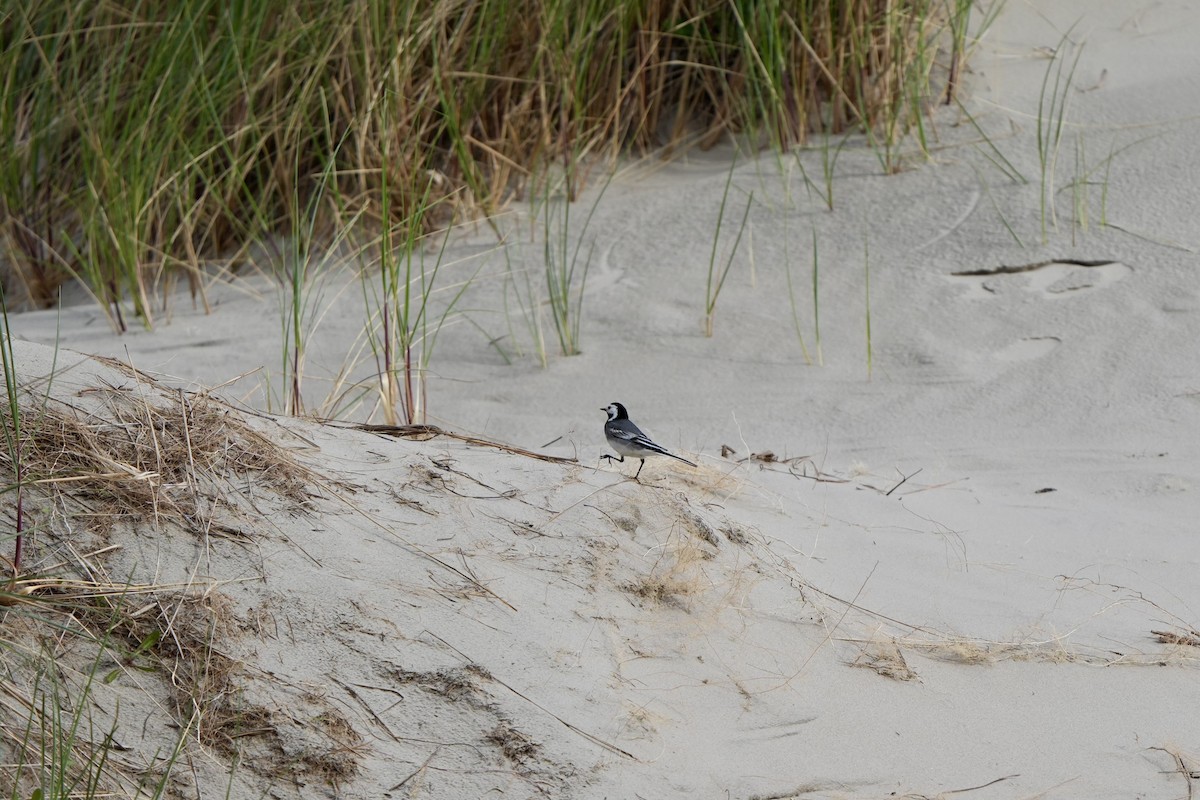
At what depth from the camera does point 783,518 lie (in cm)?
289

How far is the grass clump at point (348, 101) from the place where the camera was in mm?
4840

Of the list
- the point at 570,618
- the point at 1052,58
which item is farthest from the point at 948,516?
the point at 1052,58

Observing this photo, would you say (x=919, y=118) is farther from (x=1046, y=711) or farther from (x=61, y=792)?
(x=61, y=792)

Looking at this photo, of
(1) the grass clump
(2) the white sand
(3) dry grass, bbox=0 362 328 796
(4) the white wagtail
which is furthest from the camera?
(1) the grass clump

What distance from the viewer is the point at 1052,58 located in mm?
4973

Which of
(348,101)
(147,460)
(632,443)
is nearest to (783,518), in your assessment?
(632,443)

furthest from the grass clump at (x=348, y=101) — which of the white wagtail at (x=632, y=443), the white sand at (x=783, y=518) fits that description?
the white wagtail at (x=632, y=443)

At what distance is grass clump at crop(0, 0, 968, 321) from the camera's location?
4840 millimetres

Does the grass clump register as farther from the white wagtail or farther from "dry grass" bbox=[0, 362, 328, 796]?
"dry grass" bbox=[0, 362, 328, 796]

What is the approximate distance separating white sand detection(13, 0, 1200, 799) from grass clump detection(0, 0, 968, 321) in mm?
282

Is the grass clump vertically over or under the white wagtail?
over

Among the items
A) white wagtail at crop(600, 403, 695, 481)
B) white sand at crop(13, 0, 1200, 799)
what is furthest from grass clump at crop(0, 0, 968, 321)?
white wagtail at crop(600, 403, 695, 481)

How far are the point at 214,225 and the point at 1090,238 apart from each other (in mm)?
3337

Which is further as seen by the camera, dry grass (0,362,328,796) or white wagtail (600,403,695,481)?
white wagtail (600,403,695,481)
